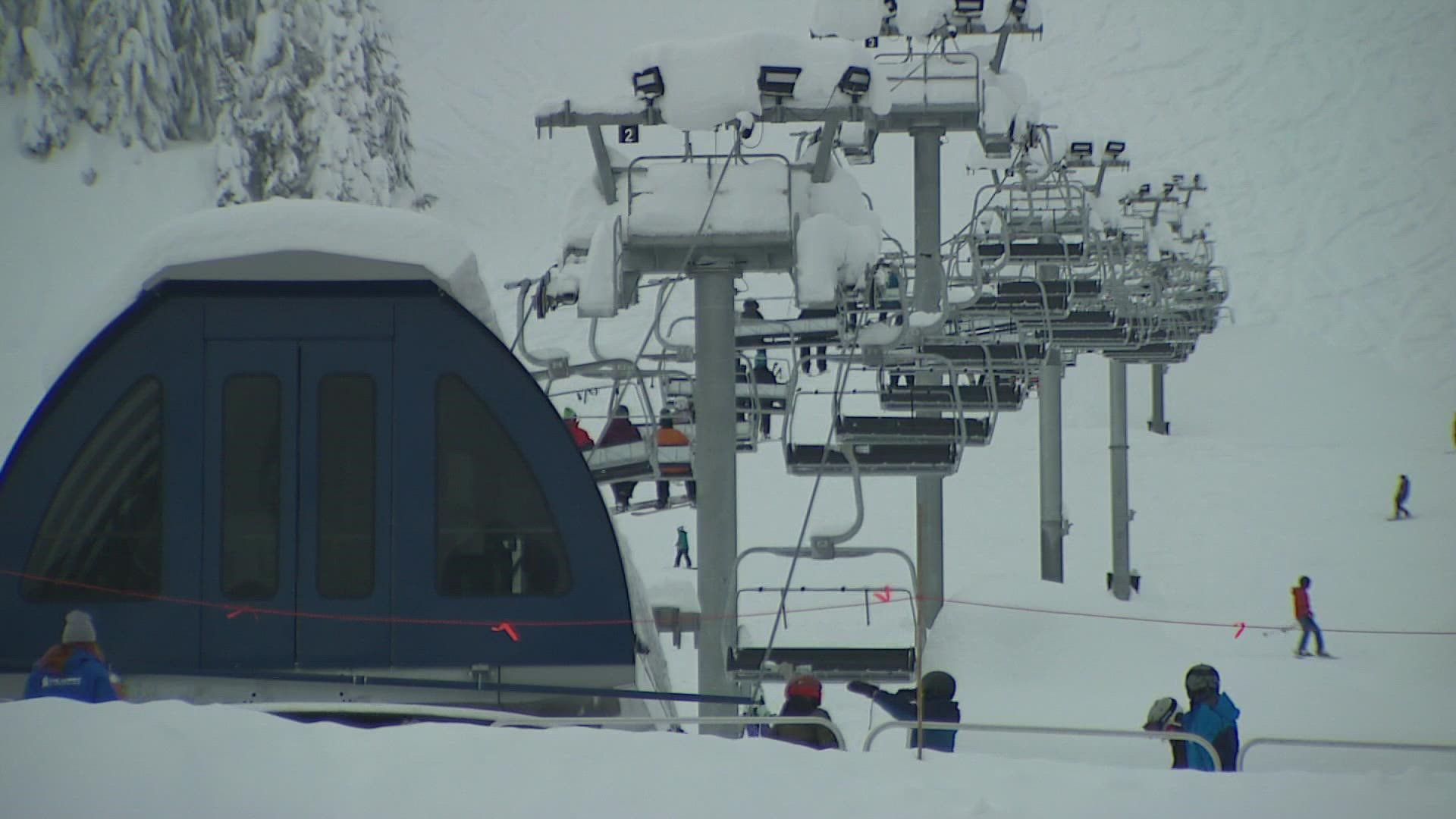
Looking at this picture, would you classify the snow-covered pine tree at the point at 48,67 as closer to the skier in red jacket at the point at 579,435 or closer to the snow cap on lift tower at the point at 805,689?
the skier in red jacket at the point at 579,435

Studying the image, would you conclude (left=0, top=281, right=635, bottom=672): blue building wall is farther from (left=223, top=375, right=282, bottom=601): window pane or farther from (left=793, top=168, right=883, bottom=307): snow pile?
(left=793, top=168, right=883, bottom=307): snow pile

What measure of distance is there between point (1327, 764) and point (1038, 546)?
1931 cm

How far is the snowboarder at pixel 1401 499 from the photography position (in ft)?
105

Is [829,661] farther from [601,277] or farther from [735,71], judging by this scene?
[735,71]

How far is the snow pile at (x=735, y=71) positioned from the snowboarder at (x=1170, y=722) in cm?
433

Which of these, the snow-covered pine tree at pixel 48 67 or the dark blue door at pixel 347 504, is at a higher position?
the snow-covered pine tree at pixel 48 67

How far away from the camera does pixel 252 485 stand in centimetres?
640

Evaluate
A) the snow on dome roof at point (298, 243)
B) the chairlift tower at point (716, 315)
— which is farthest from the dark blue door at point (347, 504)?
the chairlift tower at point (716, 315)

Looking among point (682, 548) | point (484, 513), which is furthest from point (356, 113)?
point (484, 513)

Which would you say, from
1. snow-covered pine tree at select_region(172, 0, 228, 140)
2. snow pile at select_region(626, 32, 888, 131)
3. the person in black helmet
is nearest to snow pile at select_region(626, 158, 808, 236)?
snow pile at select_region(626, 32, 888, 131)

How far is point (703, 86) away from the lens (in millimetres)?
9750

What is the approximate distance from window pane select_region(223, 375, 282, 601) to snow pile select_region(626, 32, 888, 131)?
401 centimetres

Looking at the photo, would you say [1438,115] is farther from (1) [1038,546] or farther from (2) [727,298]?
(2) [727,298]

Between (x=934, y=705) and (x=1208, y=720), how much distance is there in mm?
1133
